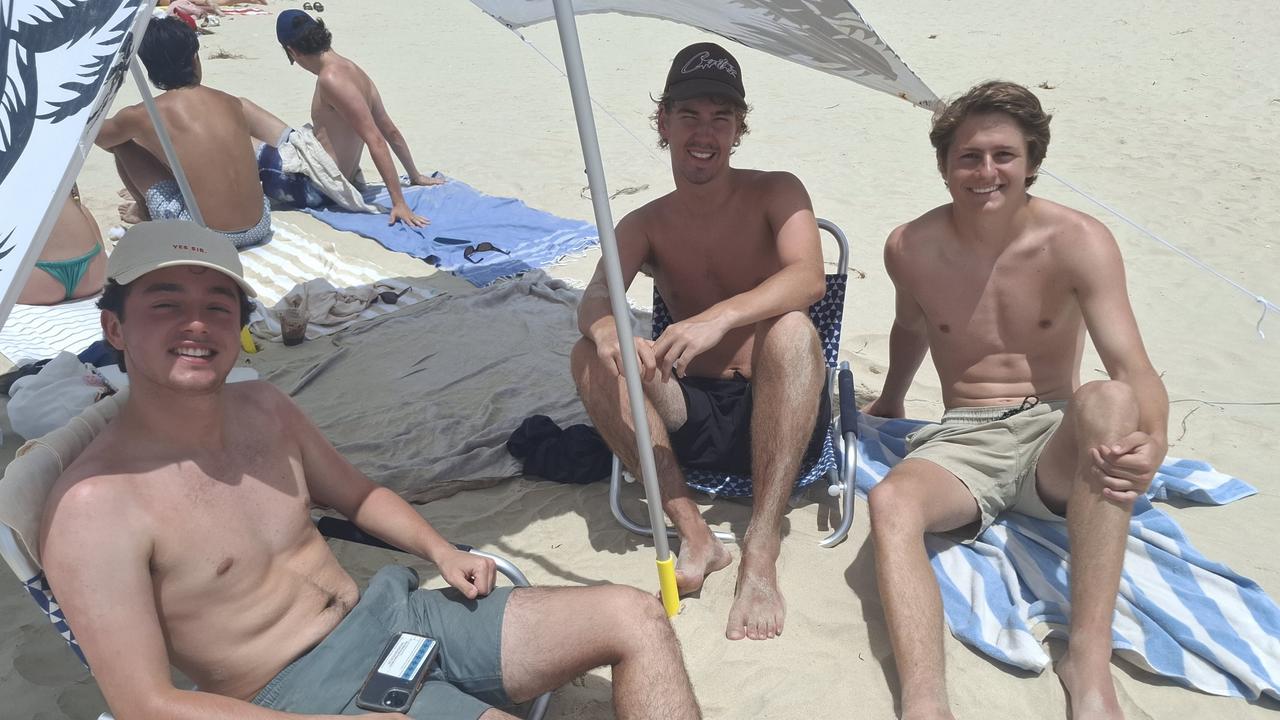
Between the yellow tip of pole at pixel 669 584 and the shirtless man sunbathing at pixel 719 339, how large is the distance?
0.11 metres

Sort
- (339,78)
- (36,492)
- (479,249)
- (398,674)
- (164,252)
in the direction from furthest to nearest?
1. (339,78)
2. (479,249)
3. (398,674)
4. (164,252)
5. (36,492)

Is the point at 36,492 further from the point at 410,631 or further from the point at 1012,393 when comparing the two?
the point at 1012,393

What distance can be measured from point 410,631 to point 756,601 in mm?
1077

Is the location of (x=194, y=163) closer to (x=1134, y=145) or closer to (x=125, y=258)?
(x=125, y=258)

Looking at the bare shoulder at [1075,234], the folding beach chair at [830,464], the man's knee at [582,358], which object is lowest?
the folding beach chair at [830,464]

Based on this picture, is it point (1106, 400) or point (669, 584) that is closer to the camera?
point (1106, 400)

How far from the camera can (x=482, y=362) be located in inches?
185

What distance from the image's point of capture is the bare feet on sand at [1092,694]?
7.82 ft

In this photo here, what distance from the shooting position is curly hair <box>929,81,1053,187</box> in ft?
9.76

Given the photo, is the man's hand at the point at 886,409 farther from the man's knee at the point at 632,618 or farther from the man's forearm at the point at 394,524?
the man's forearm at the point at 394,524

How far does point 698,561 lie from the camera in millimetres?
2996

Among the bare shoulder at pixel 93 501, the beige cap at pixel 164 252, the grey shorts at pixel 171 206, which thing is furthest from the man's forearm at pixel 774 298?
the grey shorts at pixel 171 206

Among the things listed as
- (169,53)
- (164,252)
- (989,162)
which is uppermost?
(169,53)

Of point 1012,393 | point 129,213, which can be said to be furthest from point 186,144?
point 1012,393
